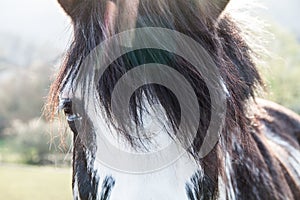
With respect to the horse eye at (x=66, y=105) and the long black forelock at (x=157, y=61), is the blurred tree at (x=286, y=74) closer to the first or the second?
the long black forelock at (x=157, y=61)

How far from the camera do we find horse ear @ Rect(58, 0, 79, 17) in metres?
1.42

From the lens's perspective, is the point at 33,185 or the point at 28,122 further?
the point at 28,122

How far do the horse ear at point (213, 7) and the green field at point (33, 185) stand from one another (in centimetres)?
993

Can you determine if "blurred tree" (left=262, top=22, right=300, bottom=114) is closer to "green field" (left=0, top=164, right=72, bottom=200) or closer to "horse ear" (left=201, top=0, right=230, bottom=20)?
"horse ear" (left=201, top=0, right=230, bottom=20)

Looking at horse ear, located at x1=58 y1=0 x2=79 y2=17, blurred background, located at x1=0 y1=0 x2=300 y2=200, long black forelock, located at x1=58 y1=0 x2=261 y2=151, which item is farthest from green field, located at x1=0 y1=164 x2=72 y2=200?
long black forelock, located at x1=58 y1=0 x2=261 y2=151

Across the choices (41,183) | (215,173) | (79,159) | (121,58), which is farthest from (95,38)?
(41,183)

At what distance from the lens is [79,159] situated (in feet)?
4.70

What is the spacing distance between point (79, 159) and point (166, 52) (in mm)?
436

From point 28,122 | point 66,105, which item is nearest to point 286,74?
point 66,105

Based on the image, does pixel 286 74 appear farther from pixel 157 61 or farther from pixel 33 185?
pixel 33 185

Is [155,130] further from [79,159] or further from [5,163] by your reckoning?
[5,163]

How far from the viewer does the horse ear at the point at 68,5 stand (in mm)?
1423

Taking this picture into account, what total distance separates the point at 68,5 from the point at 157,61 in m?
0.40

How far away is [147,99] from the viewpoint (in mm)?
1193
